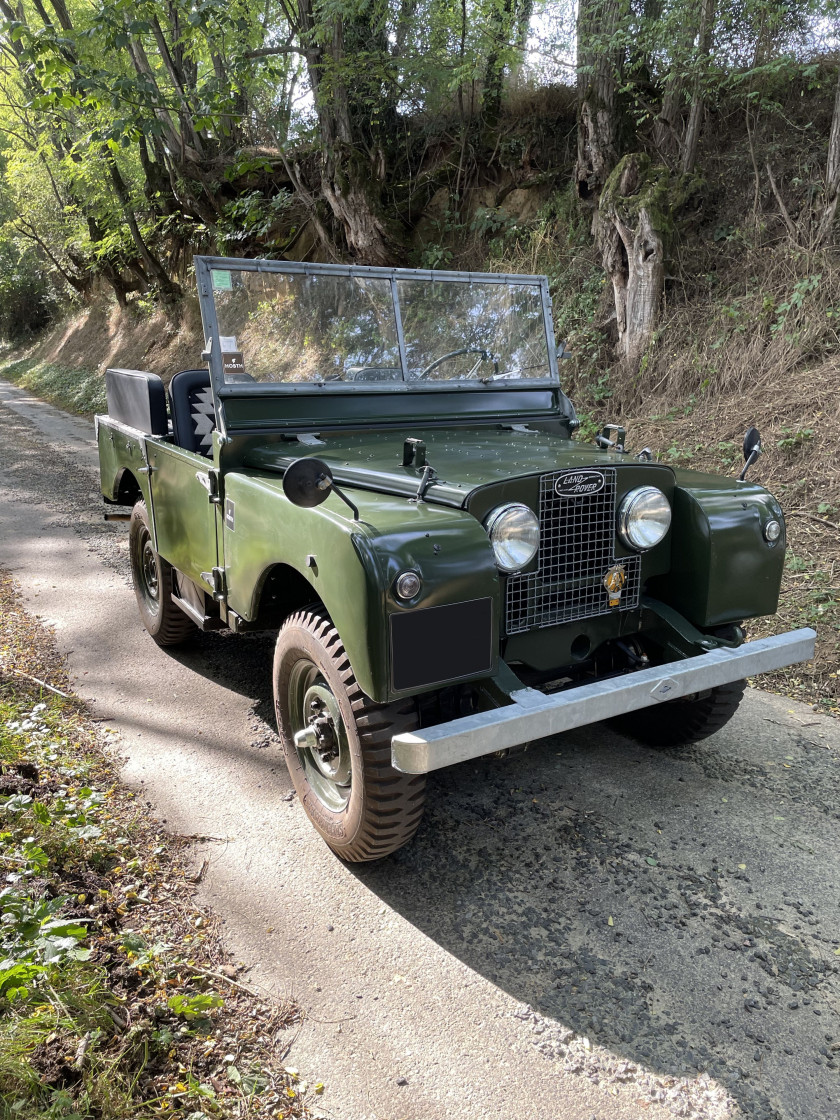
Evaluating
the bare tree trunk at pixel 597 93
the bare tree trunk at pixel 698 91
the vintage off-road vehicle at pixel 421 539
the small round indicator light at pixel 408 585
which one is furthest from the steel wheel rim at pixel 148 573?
the bare tree trunk at pixel 698 91

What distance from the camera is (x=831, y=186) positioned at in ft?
24.1

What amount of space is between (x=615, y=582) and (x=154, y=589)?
3128mm

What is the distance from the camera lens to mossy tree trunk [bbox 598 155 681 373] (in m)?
8.13

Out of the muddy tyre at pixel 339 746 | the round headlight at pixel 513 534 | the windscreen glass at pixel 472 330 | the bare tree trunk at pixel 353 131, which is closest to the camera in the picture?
the muddy tyre at pixel 339 746

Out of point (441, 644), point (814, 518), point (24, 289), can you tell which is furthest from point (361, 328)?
point (24, 289)

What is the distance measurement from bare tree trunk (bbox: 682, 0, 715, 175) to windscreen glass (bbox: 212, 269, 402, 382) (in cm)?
611

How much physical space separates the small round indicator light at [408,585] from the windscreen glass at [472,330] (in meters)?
1.84

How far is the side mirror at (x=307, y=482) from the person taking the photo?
2.40 m

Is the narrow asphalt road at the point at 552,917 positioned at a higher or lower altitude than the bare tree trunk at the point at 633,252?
lower

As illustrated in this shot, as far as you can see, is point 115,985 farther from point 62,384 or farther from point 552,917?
point 62,384

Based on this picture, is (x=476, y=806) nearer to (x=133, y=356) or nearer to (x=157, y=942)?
(x=157, y=942)

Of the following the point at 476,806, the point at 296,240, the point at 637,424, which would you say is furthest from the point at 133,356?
the point at 476,806

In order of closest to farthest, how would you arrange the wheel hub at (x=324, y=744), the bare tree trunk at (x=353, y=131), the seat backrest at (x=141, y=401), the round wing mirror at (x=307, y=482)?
the round wing mirror at (x=307, y=482) → the wheel hub at (x=324, y=744) → the seat backrest at (x=141, y=401) → the bare tree trunk at (x=353, y=131)

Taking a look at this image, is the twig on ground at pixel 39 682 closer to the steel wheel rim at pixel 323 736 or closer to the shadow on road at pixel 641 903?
the shadow on road at pixel 641 903
